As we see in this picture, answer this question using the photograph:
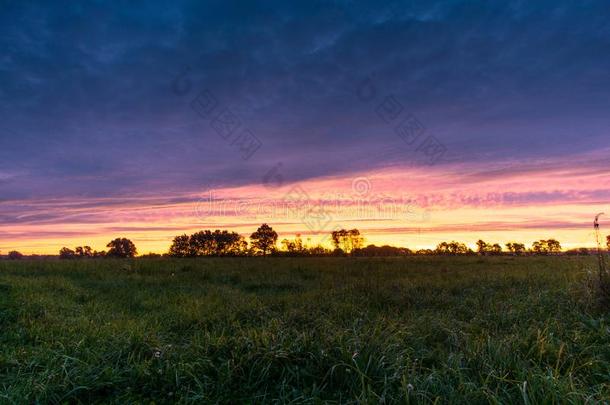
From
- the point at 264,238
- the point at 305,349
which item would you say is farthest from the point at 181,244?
the point at 305,349

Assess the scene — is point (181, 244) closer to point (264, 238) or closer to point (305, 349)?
point (264, 238)

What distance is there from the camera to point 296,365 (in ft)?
15.5

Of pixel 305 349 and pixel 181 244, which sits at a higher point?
pixel 181 244

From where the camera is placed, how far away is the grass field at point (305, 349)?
432 cm

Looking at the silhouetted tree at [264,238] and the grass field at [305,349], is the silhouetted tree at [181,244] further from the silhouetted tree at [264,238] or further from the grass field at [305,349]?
the grass field at [305,349]

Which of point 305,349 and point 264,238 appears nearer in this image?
point 305,349

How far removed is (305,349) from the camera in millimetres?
5031

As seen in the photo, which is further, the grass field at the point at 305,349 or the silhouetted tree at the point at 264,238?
the silhouetted tree at the point at 264,238

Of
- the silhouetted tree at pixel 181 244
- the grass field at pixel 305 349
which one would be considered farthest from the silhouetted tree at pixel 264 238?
the grass field at pixel 305 349

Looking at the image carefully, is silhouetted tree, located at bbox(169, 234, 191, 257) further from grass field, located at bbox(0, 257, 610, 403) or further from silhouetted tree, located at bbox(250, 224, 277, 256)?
grass field, located at bbox(0, 257, 610, 403)

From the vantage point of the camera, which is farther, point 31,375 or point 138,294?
point 138,294

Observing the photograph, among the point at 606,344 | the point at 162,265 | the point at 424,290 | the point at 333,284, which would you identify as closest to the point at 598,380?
the point at 606,344

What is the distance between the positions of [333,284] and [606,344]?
9.22m

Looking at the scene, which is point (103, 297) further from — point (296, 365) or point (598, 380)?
point (598, 380)
